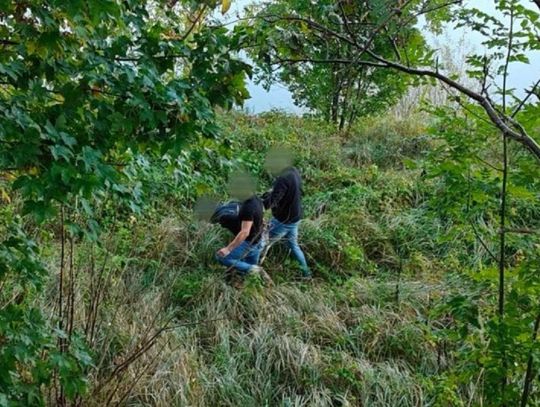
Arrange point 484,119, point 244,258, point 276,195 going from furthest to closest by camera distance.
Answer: point 276,195 < point 244,258 < point 484,119

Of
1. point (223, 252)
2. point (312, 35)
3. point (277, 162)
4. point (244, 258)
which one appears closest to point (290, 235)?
point (244, 258)

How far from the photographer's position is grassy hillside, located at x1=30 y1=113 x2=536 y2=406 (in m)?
3.16

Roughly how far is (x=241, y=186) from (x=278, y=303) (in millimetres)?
997

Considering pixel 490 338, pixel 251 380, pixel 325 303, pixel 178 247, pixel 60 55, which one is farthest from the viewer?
pixel 178 247

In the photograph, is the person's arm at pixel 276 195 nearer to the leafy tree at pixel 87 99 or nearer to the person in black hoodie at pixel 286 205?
the person in black hoodie at pixel 286 205

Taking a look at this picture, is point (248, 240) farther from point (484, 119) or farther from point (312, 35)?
point (312, 35)

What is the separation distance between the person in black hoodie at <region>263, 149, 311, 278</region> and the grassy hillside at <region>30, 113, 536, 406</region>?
18 centimetres

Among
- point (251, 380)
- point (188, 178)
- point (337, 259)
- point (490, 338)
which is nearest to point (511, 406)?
point (490, 338)

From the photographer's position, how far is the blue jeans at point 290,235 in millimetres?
5430

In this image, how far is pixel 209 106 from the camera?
1860 millimetres

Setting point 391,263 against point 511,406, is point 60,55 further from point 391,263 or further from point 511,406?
point 391,263

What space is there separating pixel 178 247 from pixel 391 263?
2.06 m

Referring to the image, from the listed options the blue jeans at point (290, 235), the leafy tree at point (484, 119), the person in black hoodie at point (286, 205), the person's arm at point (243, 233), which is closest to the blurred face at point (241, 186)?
the person's arm at point (243, 233)

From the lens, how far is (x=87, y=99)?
1.78 meters
